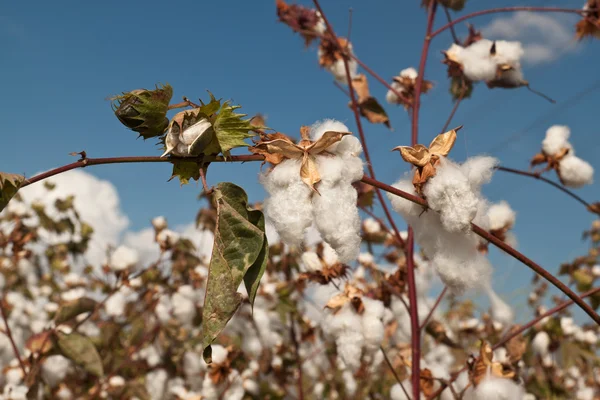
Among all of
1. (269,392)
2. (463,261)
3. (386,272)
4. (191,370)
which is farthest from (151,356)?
(463,261)

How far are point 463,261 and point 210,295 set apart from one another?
0.55 metres

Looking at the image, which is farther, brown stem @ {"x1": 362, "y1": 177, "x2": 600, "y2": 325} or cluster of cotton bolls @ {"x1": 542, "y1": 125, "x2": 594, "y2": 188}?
cluster of cotton bolls @ {"x1": 542, "y1": 125, "x2": 594, "y2": 188}

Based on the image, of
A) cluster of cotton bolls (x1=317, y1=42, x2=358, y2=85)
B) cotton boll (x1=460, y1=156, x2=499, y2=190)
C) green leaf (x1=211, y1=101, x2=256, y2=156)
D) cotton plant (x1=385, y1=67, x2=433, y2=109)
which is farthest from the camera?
cluster of cotton bolls (x1=317, y1=42, x2=358, y2=85)

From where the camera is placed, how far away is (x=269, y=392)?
2.94 metres

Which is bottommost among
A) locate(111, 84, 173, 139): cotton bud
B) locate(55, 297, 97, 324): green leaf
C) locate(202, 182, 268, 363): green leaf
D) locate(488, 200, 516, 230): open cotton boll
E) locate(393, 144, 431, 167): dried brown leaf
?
locate(202, 182, 268, 363): green leaf

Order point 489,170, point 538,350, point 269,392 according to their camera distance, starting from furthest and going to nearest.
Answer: point 538,350 → point 269,392 → point 489,170

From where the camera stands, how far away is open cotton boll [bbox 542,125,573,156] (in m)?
2.09

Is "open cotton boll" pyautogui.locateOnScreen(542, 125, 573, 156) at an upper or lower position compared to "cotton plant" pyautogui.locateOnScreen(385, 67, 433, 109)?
lower

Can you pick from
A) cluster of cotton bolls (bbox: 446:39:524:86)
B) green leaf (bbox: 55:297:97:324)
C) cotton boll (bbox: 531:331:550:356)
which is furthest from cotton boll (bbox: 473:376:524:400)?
cotton boll (bbox: 531:331:550:356)

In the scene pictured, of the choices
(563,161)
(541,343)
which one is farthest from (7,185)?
(541,343)

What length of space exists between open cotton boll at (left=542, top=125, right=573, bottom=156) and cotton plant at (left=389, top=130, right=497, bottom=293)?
1204mm

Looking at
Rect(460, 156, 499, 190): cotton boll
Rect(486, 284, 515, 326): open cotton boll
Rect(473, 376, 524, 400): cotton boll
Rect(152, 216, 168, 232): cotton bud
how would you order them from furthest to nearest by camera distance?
1. Rect(486, 284, 515, 326): open cotton boll
2. Rect(152, 216, 168, 232): cotton bud
3. Rect(473, 376, 524, 400): cotton boll
4. Rect(460, 156, 499, 190): cotton boll

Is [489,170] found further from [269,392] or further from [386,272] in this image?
[269,392]

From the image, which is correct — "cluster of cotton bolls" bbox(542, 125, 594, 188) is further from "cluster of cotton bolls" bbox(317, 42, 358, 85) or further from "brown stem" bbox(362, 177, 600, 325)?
"brown stem" bbox(362, 177, 600, 325)
